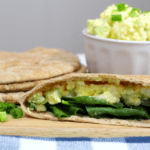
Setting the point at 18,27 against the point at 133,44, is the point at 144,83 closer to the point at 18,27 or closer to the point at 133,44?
the point at 133,44

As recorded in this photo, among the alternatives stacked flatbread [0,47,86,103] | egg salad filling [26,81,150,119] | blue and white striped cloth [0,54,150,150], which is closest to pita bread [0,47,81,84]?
stacked flatbread [0,47,86,103]

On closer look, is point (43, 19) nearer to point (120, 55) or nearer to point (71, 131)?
point (120, 55)

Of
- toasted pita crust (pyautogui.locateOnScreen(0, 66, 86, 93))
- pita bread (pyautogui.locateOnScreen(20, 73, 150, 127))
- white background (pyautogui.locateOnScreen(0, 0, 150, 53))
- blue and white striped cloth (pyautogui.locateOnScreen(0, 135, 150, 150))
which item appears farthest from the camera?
white background (pyautogui.locateOnScreen(0, 0, 150, 53))

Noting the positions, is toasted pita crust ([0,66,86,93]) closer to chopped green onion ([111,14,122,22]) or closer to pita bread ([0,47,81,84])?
pita bread ([0,47,81,84])

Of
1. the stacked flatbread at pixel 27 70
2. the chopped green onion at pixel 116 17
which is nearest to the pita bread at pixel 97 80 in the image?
the stacked flatbread at pixel 27 70

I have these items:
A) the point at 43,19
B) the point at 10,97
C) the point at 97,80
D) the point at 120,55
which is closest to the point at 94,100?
the point at 97,80

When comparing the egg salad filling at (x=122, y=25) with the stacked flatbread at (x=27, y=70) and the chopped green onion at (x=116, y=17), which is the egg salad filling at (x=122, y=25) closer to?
the chopped green onion at (x=116, y=17)

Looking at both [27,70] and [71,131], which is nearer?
[71,131]
